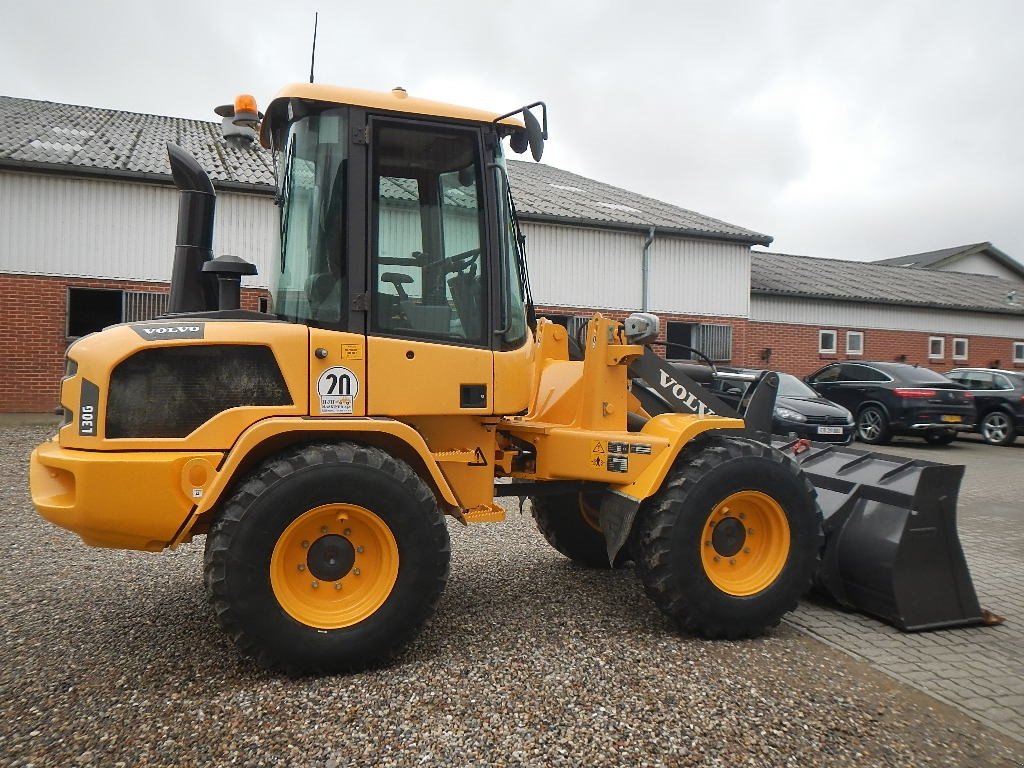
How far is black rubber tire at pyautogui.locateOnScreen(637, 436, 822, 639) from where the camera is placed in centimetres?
410

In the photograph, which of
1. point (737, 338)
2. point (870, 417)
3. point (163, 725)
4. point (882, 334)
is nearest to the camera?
point (163, 725)

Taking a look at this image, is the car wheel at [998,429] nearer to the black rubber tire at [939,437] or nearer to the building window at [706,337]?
the black rubber tire at [939,437]

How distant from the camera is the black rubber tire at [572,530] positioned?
5.44 m

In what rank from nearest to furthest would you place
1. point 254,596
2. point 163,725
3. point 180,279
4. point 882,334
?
point 163,725 < point 254,596 < point 180,279 < point 882,334

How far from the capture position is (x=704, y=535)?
14.0ft

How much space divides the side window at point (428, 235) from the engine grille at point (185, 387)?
582mm

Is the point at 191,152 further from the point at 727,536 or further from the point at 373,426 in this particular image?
the point at 727,536

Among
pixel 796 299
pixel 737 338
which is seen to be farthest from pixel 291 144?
pixel 796 299

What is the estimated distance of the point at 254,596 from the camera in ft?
11.2

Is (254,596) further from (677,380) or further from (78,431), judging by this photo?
(677,380)

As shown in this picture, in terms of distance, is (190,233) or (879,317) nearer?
(190,233)

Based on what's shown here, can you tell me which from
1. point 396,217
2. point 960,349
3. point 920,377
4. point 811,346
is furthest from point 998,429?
point 396,217

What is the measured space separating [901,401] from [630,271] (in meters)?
6.69

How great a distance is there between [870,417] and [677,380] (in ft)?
39.2
